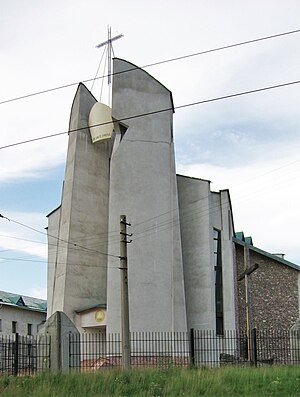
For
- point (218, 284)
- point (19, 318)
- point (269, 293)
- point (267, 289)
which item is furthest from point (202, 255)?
point (19, 318)

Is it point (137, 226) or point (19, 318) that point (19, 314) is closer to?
point (19, 318)

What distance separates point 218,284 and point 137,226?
24.9 ft

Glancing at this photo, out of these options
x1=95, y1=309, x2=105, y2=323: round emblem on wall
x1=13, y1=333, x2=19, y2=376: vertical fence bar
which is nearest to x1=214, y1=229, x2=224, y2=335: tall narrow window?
x1=95, y1=309, x2=105, y2=323: round emblem on wall

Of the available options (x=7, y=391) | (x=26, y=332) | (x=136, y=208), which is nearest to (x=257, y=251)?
(x=136, y=208)

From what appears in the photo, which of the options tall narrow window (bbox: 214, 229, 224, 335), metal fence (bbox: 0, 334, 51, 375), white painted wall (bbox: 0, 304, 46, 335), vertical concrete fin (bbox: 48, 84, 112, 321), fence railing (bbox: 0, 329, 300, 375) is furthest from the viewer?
white painted wall (bbox: 0, 304, 46, 335)

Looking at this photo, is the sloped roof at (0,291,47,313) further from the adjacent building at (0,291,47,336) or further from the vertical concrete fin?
the vertical concrete fin

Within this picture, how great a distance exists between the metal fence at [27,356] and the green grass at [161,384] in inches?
79.9

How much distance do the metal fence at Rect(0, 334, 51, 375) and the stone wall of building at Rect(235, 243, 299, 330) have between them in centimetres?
2202

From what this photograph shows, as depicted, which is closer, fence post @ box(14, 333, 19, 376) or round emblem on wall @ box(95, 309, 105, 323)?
fence post @ box(14, 333, 19, 376)

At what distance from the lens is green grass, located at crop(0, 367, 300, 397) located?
732 inches

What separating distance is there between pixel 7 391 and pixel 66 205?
833 inches

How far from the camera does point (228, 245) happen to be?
4322cm

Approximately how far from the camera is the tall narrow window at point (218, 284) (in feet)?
136

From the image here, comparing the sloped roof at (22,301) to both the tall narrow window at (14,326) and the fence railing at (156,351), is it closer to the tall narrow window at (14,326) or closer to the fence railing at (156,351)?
the tall narrow window at (14,326)
